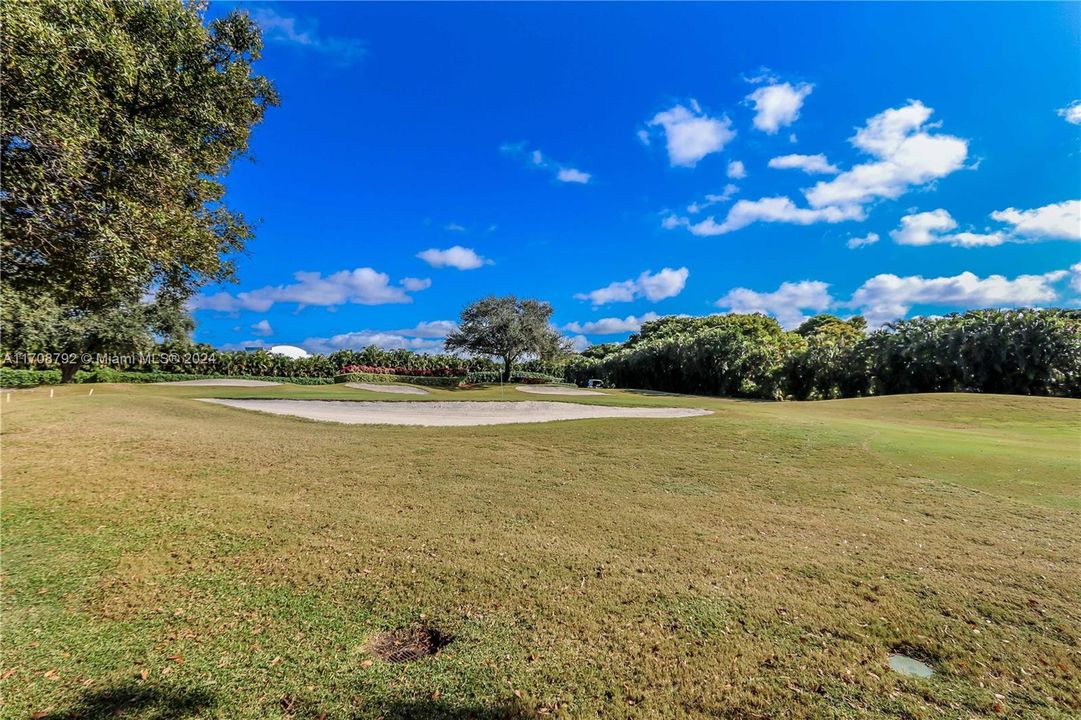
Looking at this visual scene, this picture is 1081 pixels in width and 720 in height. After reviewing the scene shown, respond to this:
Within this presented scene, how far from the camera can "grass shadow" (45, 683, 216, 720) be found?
8.38ft

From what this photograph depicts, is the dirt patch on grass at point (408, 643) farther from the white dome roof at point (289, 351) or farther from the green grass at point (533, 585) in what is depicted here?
the white dome roof at point (289, 351)

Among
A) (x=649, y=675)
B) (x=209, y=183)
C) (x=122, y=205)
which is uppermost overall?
(x=209, y=183)

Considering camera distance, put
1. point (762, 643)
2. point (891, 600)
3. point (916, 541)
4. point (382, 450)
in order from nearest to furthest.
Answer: point (762, 643) < point (891, 600) < point (916, 541) < point (382, 450)

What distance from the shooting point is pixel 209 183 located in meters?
8.39

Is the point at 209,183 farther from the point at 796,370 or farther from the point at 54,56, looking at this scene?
the point at 796,370

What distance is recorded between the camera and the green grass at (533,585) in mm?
2861

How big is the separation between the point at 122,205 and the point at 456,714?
744 centimetres

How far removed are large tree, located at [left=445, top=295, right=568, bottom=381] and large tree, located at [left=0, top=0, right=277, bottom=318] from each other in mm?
29588

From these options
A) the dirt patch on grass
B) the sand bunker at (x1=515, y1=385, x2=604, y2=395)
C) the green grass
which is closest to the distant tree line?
the sand bunker at (x1=515, y1=385, x2=604, y2=395)

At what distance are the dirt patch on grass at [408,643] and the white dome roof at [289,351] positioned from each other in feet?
178

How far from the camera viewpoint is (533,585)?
4207 mm

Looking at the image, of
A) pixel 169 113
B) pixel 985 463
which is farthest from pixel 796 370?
pixel 169 113

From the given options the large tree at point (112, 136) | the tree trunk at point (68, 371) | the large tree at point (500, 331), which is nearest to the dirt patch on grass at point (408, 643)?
the large tree at point (112, 136)

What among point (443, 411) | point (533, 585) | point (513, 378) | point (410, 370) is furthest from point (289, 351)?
point (533, 585)
